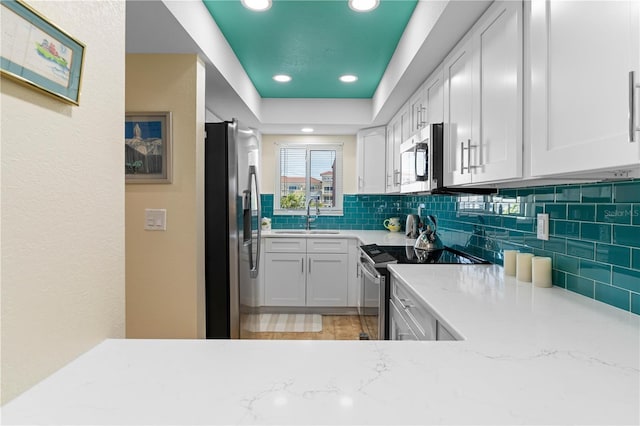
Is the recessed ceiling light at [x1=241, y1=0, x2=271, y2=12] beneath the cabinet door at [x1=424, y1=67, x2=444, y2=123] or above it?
above

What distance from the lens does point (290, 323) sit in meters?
3.91

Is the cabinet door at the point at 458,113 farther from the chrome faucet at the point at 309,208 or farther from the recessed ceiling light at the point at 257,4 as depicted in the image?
the chrome faucet at the point at 309,208

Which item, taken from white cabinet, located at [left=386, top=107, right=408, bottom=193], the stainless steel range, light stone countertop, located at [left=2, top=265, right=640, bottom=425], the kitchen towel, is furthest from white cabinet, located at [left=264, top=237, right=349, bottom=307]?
light stone countertop, located at [left=2, top=265, right=640, bottom=425]

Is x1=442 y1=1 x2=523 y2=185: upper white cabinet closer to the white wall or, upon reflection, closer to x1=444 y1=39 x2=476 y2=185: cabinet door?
x1=444 y1=39 x2=476 y2=185: cabinet door

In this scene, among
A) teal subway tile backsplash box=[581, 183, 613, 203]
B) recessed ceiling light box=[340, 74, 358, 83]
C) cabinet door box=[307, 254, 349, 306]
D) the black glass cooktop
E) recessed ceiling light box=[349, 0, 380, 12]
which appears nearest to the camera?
teal subway tile backsplash box=[581, 183, 613, 203]

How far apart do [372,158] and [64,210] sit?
3.78 metres

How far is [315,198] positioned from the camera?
4.84m

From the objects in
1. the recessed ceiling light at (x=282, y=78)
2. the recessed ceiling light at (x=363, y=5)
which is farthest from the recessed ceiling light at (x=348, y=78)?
the recessed ceiling light at (x=363, y=5)

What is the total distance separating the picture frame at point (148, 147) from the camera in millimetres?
2201

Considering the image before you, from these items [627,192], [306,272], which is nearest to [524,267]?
[627,192]

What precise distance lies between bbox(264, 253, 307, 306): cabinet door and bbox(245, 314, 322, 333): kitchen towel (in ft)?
0.47

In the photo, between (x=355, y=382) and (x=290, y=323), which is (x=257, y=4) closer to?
(x=355, y=382)

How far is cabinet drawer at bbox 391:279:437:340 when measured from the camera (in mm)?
1449

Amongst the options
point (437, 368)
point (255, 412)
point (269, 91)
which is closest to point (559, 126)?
point (437, 368)
